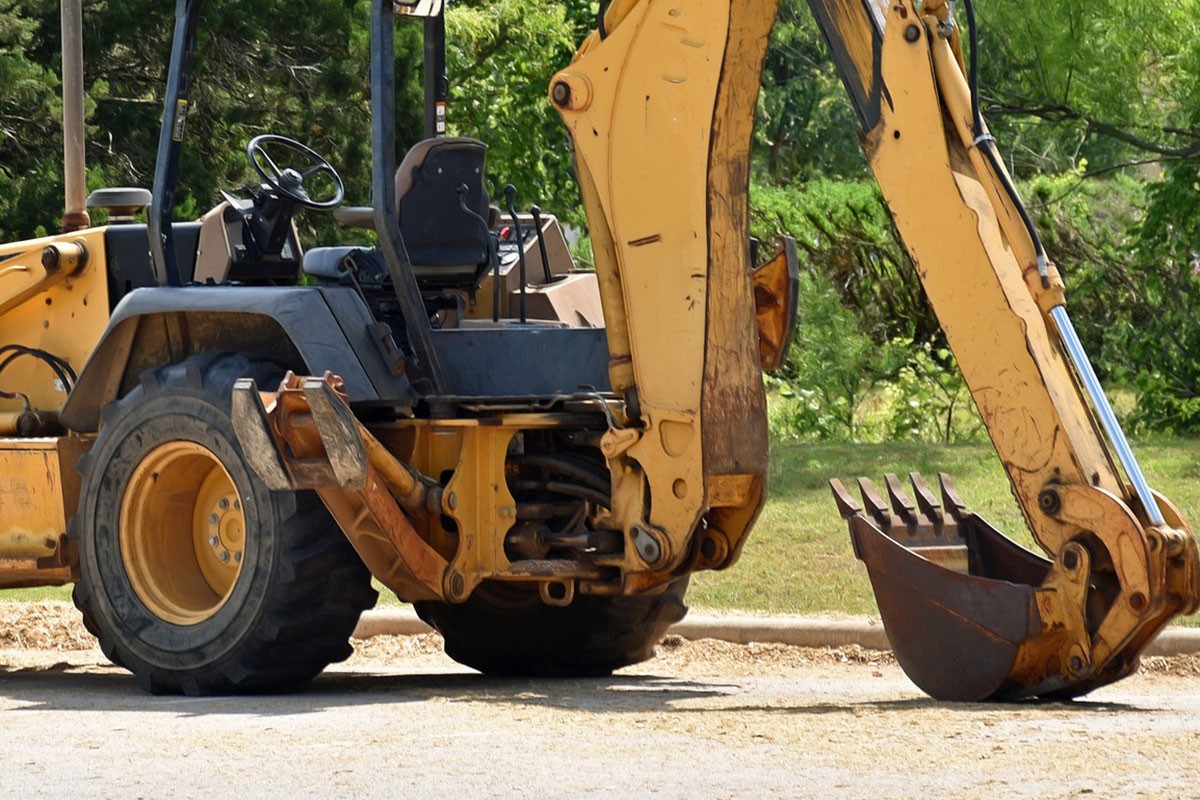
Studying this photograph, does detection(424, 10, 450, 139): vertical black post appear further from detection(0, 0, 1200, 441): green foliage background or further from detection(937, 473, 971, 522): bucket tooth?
detection(0, 0, 1200, 441): green foliage background

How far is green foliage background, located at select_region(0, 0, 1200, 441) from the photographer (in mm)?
16922

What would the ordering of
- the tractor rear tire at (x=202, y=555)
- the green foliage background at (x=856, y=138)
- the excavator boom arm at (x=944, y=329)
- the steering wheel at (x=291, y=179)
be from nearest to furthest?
the excavator boom arm at (x=944, y=329) → the tractor rear tire at (x=202, y=555) → the steering wheel at (x=291, y=179) → the green foliage background at (x=856, y=138)

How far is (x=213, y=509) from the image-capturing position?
8602mm

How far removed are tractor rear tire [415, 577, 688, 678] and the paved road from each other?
1.59 ft

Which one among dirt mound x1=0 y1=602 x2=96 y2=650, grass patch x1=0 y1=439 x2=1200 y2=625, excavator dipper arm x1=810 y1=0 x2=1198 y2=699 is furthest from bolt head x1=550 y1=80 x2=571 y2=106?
dirt mound x1=0 y1=602 x2=96 y2=650

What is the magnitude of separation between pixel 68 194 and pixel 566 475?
25.0 ft

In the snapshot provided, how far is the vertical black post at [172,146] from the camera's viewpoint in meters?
9.02

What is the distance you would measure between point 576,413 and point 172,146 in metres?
2.25

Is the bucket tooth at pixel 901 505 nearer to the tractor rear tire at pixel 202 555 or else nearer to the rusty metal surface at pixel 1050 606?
the rusty metal surface at pixel 1050 606

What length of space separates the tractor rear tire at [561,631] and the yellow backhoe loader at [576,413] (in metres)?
0.02

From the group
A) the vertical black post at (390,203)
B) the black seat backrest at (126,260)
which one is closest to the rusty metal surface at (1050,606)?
the vertical black post at (390,203)

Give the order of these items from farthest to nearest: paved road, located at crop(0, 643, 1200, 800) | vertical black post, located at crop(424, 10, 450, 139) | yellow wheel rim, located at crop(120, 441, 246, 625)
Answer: vertical black post, located at crop(424, 10, 450, 139)
yellow wheel rim, located at crop(120, 441, 246, 625)
paved road, located at crop(0, 643, 1200, 800)

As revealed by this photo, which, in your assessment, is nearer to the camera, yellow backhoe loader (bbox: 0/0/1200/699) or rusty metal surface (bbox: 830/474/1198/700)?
rusty metal surface (bbox: 830/474/1198/700)

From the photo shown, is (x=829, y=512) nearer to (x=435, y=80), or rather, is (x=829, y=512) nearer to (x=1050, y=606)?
(x=435, y=80)
